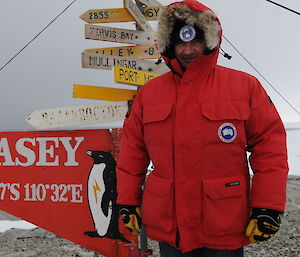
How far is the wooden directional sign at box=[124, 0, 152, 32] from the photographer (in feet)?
11.2

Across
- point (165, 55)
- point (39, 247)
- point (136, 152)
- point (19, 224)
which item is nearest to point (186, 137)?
point (136, 152)

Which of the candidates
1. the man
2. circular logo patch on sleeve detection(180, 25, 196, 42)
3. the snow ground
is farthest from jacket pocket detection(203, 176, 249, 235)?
the snow ground

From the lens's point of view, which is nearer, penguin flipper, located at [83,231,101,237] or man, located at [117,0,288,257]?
man, located at [117,0,288,257]

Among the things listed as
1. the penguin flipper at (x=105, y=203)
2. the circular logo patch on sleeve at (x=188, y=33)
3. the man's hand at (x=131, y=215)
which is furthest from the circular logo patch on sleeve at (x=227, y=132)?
the penguin flipper at (x=105, y=203)

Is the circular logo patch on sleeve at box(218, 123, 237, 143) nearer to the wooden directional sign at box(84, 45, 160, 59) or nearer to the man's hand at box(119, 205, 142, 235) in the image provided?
the man's hand at box(119, 205, 142, 235)

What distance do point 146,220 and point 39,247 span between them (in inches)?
135

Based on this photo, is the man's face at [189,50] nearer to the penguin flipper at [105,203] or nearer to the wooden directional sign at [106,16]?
the penguin flipper at [105,203]

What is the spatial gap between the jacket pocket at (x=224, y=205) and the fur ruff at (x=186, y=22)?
0.80 meters

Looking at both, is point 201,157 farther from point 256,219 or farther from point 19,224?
point 19,224

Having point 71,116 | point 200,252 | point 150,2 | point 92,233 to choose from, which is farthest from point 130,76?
point 200,252

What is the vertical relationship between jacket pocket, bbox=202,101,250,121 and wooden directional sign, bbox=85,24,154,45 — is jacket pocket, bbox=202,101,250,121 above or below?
below

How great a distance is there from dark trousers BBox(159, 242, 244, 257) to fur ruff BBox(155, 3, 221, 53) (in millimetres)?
1213

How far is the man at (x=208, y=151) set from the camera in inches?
69.3

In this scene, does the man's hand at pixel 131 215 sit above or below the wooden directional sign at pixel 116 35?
below
